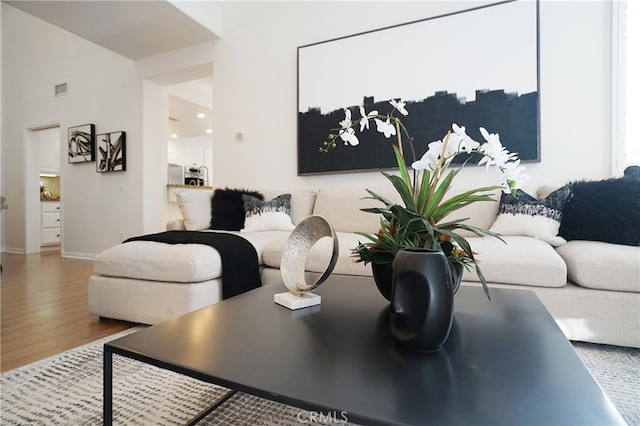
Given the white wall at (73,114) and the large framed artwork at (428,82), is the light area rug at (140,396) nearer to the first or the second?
the large framed artwork at (428,82)

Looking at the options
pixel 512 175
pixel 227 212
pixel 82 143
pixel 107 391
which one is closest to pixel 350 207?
pixel 227 212

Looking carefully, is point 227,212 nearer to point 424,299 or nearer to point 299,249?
point 299,249

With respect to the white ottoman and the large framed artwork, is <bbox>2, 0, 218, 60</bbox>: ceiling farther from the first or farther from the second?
the white ottoman

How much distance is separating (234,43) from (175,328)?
3543 mm

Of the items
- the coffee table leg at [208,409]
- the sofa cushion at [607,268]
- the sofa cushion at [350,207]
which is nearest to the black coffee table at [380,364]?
the coffee table leg at [208,409]

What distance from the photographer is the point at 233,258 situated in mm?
1948

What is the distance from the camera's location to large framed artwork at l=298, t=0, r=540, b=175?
2.50 meters

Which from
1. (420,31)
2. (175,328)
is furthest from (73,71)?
(175,328)

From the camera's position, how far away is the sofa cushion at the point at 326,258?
1.88 m

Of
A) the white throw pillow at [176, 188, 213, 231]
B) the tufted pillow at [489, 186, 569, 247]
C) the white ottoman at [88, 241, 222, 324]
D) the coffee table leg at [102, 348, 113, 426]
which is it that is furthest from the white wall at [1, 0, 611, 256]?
the coffee table leg at [102, 348, 113, 426]

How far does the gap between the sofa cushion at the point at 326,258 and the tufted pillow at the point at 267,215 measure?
1.87 feet

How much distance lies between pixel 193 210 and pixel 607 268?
8.89 feet

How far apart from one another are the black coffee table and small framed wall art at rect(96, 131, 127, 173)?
404 cm

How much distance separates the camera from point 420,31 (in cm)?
280
